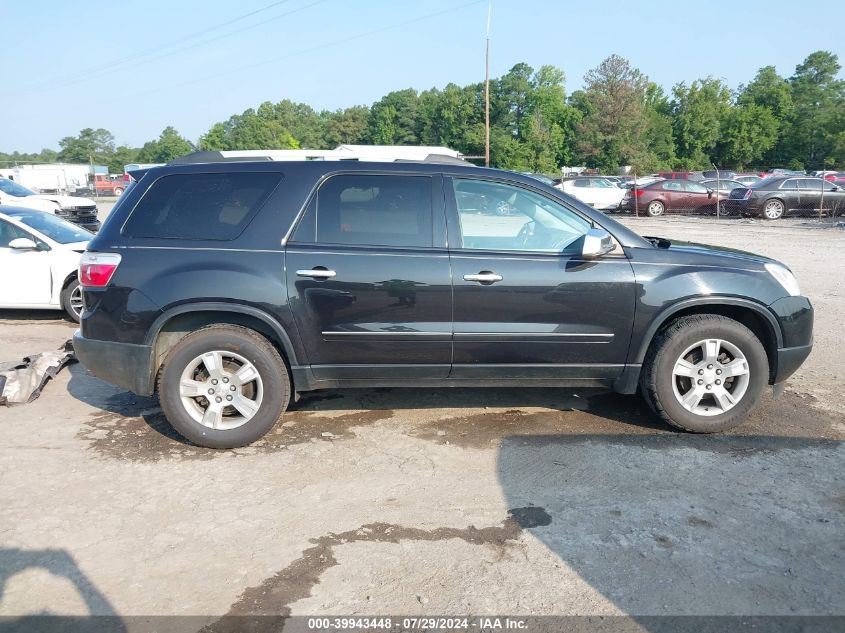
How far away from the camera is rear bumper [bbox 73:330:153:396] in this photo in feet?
14.5

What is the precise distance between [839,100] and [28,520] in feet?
284

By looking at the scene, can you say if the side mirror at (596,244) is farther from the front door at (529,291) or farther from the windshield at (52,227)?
the windshield at (52,227)

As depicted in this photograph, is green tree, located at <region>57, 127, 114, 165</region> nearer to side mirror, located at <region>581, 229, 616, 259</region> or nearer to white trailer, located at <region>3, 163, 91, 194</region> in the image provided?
white trailer, located at <region>3, 163, 91, 194</region>

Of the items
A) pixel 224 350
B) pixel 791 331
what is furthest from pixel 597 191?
pixel 224 350

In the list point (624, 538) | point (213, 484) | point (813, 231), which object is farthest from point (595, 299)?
point (813, 231)

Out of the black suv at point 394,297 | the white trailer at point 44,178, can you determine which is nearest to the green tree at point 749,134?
the white trailer at point 44,178

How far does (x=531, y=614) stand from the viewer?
278 centimetres

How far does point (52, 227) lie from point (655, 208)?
22389 millimetres

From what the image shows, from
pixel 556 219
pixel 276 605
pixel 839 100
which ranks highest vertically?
pixel 839 100

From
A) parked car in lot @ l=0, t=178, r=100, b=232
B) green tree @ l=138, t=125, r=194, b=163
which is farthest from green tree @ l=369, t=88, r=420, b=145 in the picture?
parked car in lot @ l=0, t=178, r=100, b=232

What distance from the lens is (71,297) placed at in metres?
8.40

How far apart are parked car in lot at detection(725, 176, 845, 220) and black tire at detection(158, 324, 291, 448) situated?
75.9 feet

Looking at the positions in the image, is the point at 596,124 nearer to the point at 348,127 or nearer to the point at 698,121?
the point at 698,121

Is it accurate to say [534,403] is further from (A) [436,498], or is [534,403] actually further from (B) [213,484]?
(B) [213,484]
